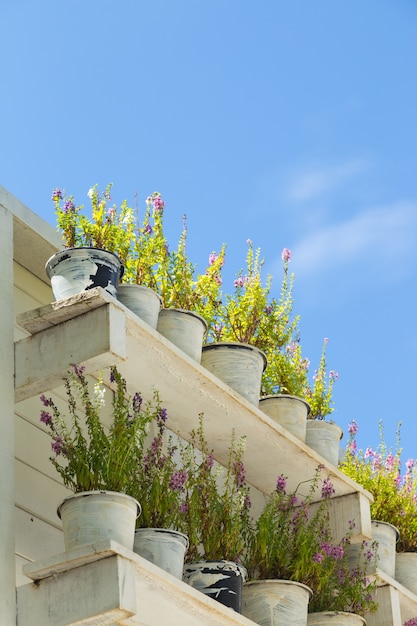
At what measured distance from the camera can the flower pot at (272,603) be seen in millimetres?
4367

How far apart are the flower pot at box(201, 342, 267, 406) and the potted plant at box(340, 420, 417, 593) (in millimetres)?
1263

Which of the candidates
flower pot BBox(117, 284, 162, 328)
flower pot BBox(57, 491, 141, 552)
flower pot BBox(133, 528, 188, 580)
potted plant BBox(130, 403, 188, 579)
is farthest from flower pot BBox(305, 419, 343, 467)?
flower pot BBox(57, 491, 141, 552)

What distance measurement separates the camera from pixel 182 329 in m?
4.41

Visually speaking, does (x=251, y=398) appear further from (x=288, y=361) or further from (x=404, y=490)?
(x=404, y=490)

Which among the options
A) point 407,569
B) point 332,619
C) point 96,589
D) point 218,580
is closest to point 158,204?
point 218,580

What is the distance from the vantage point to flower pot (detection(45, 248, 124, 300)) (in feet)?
13.4

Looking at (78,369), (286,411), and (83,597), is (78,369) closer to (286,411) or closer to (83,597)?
(83,597)

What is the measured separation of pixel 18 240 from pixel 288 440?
1287 mm

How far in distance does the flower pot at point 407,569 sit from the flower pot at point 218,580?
67.3 inches

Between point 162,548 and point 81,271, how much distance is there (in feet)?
3.10

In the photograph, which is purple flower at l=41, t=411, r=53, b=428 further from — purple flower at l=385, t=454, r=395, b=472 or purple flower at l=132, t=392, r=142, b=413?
purple flower at l=385, t=454, r=395, b=472

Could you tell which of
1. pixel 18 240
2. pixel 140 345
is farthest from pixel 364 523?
pixel 18 240

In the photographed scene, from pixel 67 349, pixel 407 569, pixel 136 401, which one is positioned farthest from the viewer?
pixel 407 569

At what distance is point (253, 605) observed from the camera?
14.4ft
